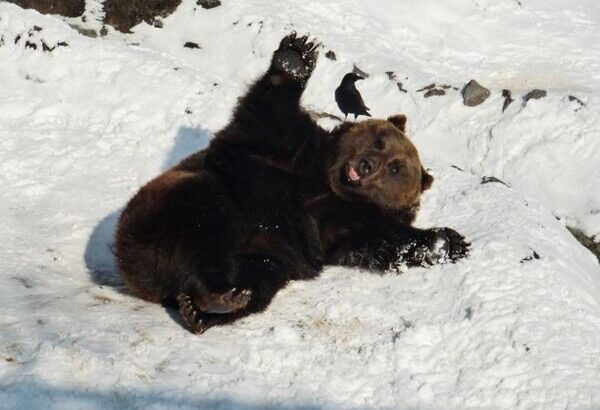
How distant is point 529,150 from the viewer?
10383 millimetres

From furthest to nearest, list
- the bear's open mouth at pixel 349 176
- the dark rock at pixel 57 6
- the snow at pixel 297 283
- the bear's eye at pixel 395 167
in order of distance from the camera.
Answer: the dark rock at pixel 57 6 < the bear's eye at pixel 395 167 < the bear's open mouth at pixel 349 176 < the snow at pixel 297 283

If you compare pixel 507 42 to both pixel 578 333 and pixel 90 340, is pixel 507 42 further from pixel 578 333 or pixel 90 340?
pixel 90 340

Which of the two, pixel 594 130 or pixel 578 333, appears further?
pixel 594 130

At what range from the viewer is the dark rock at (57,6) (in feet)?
36.9

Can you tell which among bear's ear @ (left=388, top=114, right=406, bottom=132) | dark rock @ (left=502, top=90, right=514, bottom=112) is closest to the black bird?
dark rock @ (left=502, top=90, right=514, bottom=112)

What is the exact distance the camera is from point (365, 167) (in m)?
5.50

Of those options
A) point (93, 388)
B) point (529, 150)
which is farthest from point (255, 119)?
point (529, 150)

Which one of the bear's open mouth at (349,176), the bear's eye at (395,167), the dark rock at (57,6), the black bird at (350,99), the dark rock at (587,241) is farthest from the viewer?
the dark rock at (57,6)

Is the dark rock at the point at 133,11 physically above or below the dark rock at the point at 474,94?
below

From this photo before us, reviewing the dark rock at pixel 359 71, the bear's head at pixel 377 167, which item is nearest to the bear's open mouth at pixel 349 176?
the bear's head at pixel 377 167

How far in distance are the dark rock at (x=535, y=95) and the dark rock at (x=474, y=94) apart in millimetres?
645

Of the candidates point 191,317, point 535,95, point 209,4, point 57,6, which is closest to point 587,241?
point 535,95

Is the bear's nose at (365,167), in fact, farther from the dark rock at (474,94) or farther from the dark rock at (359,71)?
the dark rock at (359,71)

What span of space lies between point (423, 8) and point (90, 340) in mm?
11216
